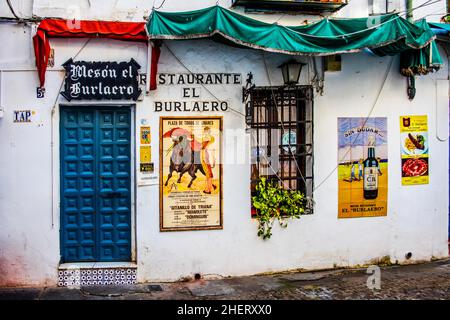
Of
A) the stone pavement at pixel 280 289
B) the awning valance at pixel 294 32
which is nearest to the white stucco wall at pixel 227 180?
the stone pavement at pixel 280 289

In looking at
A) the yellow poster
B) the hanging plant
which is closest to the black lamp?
the hanging plant

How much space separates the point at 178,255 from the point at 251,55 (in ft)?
10.9

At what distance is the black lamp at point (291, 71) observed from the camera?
8281 mm

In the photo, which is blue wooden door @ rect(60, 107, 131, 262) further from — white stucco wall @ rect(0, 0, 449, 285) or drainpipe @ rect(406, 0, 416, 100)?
drainpipe @ rect(406, 0, 416, 100)

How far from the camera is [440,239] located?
9359 mm

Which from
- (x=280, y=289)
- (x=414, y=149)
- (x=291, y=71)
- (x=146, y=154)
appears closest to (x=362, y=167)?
(x=414, y=149)

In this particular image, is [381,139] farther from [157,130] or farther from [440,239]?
[157,130]

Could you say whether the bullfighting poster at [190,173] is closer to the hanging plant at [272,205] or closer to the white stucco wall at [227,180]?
the white stucco wall at [227,180]

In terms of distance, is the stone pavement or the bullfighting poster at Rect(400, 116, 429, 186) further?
the bullfighting poster at Rect(400, 116, 429, 186)

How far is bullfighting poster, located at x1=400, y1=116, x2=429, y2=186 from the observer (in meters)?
9.08

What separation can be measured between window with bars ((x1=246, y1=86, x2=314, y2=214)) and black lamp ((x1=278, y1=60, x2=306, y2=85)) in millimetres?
207

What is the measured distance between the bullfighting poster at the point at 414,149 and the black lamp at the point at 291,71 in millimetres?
2094

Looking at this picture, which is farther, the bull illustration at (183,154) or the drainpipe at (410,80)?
the drainpipe at (410,80)
